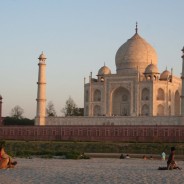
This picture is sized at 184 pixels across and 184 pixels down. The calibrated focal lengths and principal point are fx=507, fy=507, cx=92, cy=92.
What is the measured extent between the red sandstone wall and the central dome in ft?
33.5

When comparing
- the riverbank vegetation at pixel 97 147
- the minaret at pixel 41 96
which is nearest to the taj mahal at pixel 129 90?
the minaret at pixel 41 96

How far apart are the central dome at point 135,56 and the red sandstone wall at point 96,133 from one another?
33.5ft

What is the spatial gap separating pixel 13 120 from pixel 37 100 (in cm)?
932

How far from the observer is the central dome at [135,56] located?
49438 mm

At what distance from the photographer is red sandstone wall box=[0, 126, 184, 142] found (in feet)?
126

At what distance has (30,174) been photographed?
13078mm

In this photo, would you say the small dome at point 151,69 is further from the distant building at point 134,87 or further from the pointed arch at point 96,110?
the pointed arch at point 96,110

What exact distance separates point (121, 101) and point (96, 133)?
8.58 metres

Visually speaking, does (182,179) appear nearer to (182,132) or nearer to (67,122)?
(182,132)

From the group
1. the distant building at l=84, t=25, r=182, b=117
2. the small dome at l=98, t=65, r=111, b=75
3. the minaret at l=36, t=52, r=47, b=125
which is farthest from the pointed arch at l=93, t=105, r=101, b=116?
the minaret at l=36, t=52, r=47, b=125

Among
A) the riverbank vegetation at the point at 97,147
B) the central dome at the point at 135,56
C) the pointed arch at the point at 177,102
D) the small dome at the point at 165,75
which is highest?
the central dome at the point at 135,56

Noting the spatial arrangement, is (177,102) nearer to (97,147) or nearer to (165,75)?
(165,75)

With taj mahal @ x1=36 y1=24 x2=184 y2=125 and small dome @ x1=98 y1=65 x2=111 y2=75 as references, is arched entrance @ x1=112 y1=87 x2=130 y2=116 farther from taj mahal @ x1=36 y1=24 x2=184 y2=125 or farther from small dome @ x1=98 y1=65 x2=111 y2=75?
small dome @ x1=98 y1=65 x2=111 y2=75

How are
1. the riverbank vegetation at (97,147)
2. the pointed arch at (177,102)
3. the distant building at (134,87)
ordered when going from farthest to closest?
the pointed arch at (177,102)
the distant building at (134,87)
the riverbank vegetation at (97,147)
